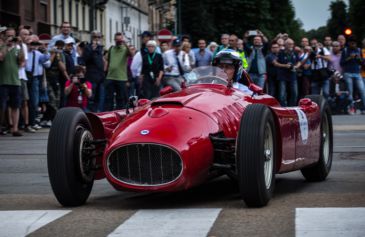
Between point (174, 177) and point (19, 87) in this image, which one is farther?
point (19, 87)

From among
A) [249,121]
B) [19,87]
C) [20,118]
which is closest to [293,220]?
[249,121]

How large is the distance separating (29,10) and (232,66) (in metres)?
41.2

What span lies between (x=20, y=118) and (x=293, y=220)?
14.3 metres

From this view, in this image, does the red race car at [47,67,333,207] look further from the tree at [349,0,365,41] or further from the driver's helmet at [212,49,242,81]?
the tree at [349,0,365,41]

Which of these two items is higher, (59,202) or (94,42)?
(94,42)

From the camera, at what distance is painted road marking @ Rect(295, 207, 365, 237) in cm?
727

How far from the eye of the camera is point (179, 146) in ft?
28.6

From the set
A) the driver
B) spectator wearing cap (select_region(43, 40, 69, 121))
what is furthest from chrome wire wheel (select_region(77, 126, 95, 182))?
spectator wearing cap (select_region(43, 40, 69, 121))

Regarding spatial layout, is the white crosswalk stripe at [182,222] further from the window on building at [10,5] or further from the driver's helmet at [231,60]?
the window on building at [10,5]

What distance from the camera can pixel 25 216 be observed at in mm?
8508

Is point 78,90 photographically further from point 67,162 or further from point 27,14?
point 27,14

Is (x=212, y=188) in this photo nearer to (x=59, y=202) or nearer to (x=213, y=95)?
(x=213, y=95)

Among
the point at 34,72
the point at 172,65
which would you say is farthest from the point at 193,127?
the point at 172,65

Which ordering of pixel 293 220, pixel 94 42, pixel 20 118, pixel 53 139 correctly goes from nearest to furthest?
1. pixel 293 220
2. pixel 53 139
3. pixel 20 118
4. pixel 94 42
